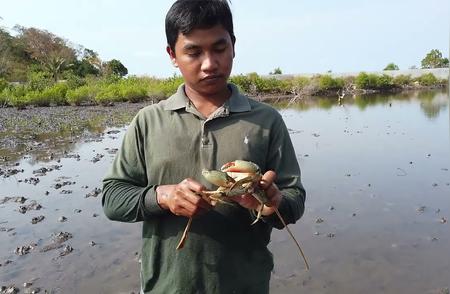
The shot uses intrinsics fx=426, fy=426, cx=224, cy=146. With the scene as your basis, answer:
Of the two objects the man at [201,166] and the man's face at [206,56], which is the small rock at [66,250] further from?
the man's face at [206,56]

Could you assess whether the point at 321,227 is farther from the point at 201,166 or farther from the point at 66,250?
the point at 201,166

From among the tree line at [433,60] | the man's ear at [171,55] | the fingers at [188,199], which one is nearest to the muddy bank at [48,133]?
the man's ear at [171,55]

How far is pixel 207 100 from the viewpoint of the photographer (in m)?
2.28

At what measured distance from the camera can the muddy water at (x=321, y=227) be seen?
19.7 ft

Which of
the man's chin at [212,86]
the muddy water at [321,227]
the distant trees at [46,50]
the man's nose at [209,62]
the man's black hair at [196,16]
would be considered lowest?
the muddy water at [321,227]

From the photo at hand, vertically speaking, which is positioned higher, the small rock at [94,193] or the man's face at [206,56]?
the man's face at [206,56]

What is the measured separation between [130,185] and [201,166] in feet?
1.30

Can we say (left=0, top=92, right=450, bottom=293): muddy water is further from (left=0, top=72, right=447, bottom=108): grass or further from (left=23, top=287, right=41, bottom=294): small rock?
(left=0, top=72, right=447, bottom=108): grass

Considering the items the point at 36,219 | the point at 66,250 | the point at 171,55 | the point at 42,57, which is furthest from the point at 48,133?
the point at 42,57

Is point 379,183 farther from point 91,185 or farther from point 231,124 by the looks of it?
point 231,124

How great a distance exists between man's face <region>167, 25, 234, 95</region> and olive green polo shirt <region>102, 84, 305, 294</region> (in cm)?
13

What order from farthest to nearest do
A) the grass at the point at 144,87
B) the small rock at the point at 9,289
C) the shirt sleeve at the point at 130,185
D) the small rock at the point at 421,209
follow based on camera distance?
the grass at the point at 144,87 → the small rock at the point at 421,209 → the small rock at the point at 9,289 → the shirt sleeve at the point at 130,185

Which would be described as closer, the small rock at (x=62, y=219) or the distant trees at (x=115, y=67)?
the small rock at (x=62, y=219)

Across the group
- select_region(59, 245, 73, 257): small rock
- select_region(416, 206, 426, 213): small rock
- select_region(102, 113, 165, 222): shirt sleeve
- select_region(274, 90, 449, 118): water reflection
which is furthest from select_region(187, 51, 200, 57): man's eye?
select_region(274, 90, 449, 118): water reflection
